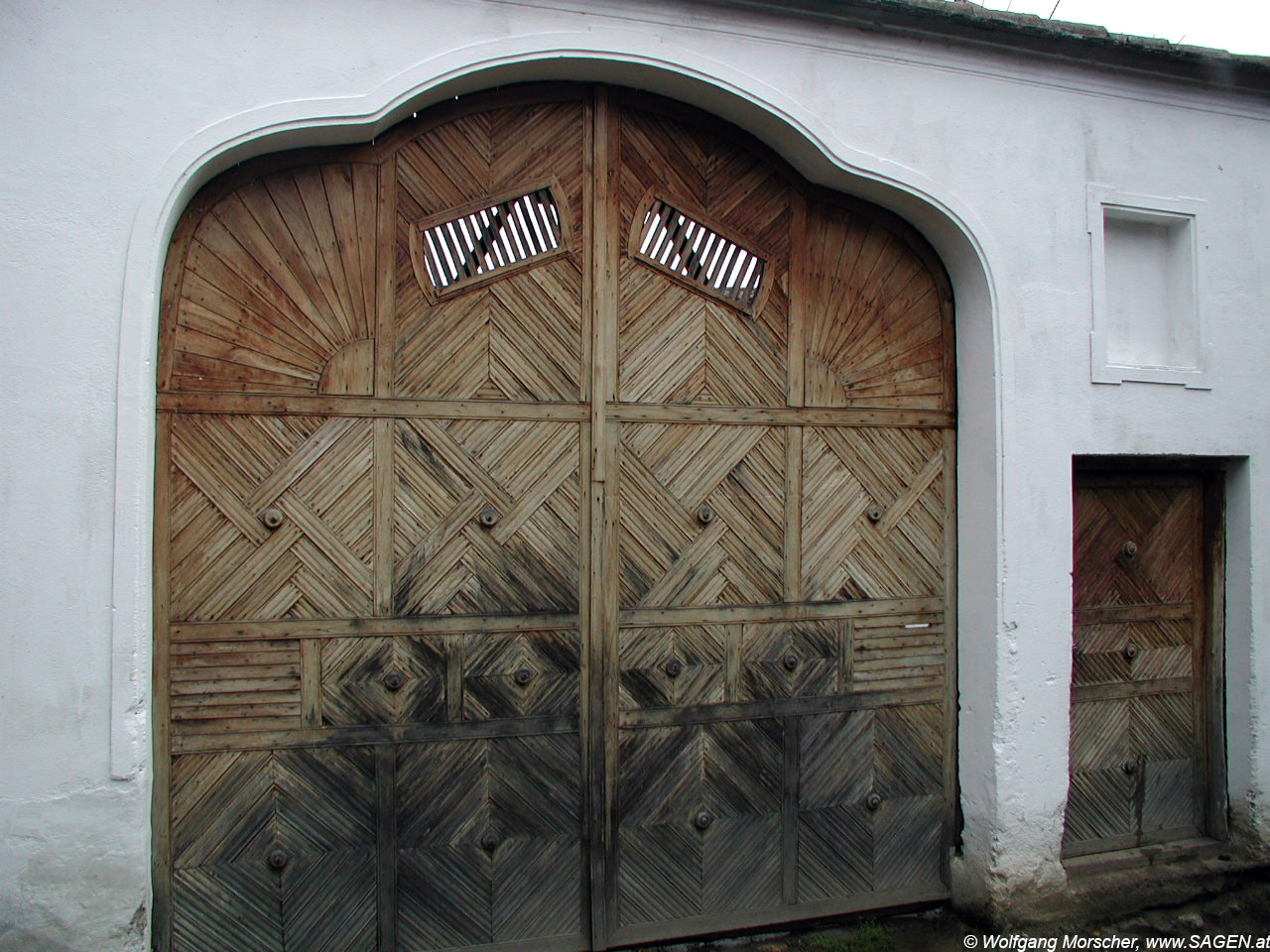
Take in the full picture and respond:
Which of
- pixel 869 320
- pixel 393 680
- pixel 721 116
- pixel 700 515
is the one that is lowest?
pixel 393 680

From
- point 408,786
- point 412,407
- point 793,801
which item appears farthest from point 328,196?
point 793,801

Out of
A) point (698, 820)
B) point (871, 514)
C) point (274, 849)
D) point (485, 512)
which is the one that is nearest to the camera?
point (274, 849)

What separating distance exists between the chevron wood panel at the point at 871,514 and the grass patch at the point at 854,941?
1.53m

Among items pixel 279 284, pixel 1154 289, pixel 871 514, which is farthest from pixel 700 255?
pixel 1154 289

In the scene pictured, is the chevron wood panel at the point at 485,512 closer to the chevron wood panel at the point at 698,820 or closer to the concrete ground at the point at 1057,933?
the chevron wood panel at the point at 698,820

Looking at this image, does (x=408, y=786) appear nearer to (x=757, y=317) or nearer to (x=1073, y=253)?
(x=757, y=317)

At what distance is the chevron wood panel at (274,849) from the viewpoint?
3471 mm

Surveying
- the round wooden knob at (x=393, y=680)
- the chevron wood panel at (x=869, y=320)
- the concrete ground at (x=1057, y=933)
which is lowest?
the concrete ground at (x=1057, y=933)

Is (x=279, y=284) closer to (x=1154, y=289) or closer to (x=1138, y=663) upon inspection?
(x=1154, y=289)

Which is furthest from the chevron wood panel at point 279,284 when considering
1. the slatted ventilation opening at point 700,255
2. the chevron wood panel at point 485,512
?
the slatted ventilation opening at point 700,255

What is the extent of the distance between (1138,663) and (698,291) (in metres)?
3.01

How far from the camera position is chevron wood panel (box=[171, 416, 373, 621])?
3.49 metres

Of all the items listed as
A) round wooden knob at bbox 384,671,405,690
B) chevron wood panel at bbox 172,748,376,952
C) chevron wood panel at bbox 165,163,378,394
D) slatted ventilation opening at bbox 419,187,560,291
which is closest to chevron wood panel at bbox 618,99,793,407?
slatted ventilation opening at bbox 419,187,560,291

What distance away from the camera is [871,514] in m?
4.23
